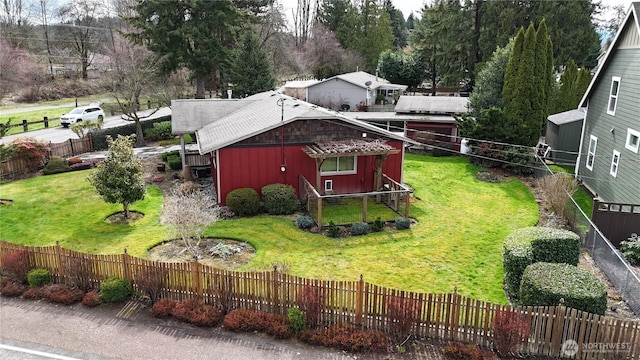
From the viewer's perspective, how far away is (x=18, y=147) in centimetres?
2577

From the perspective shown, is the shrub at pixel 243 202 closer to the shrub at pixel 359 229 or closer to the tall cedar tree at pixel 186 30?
the shrub at pixel 359 229

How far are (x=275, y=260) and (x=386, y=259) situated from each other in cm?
382

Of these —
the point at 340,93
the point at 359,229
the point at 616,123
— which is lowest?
the point at 359,229

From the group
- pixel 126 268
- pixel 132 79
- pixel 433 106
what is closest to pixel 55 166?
pixel 132 79

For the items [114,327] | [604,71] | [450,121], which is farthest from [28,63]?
[604,71]

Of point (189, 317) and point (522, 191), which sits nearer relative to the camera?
point (189, 317)

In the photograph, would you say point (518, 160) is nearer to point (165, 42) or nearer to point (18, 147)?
point (18, 147)

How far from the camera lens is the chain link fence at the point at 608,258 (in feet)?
39.7

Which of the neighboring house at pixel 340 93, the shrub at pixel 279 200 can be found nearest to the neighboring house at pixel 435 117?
the neighboring house at pixel 340 93

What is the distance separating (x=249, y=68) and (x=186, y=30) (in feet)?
22.4

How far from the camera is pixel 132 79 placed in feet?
115

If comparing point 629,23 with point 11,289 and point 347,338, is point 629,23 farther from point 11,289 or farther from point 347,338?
point 11,289

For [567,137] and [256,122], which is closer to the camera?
[256,122]

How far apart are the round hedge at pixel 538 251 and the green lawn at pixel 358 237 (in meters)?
0.65
